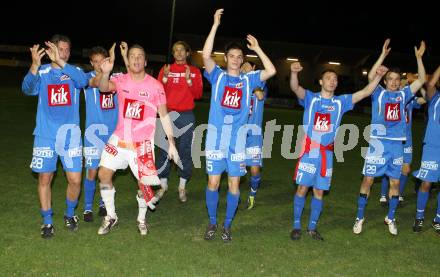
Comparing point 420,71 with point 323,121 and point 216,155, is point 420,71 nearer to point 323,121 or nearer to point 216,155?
point 323,121

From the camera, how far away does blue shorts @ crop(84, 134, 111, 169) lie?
710 cm

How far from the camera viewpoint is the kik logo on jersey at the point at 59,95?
19.5 feet

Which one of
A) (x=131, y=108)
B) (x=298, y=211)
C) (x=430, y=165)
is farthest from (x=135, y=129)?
(x=430, y=165)

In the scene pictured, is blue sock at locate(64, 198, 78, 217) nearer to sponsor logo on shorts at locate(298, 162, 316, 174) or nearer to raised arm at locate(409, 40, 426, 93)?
sponsor logo on shorts at locate(298, 162, 316, 174)

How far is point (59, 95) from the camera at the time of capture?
5984mm

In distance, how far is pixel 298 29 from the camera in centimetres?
5309

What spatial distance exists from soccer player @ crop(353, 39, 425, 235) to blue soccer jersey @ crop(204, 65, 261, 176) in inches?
79.0

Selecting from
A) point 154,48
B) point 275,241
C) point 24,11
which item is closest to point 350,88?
point 154,48

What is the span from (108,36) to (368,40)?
32738mm

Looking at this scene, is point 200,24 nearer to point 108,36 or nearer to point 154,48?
point 154,48

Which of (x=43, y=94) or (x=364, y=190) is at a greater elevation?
(x=43, y=94)

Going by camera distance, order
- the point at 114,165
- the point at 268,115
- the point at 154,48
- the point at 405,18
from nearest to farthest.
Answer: the point at 114,165 < the point at 268,115 < the point at 405,18 < the point at 154,48

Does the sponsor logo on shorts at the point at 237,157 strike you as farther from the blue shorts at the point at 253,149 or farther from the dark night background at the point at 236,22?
the dark night background at the point at 236,22

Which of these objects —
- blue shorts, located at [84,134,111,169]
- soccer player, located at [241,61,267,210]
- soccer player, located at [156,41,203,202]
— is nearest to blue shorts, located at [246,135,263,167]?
soccer player, located at [241,61,267,210]
